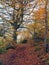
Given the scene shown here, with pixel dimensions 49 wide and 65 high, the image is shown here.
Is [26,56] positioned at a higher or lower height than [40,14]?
lower

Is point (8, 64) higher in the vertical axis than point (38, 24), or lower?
lower

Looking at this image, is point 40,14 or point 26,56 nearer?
point 40,14

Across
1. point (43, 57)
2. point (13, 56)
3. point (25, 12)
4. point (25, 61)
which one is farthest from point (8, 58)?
point (25, 12)

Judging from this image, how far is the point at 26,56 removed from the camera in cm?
1684

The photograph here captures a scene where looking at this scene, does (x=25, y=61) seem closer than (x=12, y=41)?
Yes

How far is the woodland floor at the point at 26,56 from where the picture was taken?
15289 millimetres

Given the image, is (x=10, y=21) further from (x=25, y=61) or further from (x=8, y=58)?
(x=25, y=61)

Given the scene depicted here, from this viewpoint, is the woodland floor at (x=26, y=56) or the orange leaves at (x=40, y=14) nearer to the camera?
the woodland floor at (x=26, y=56)

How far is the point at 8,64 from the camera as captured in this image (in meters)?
16.3

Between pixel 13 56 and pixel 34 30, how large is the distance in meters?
2.35

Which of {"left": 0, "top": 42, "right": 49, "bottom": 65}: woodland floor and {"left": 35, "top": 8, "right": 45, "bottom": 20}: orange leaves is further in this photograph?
{"left": 35, "top": 8, "right": 45, "bottom": 20}: orange leaves

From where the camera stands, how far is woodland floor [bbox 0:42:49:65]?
50.2 feet

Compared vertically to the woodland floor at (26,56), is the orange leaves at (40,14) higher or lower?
higher

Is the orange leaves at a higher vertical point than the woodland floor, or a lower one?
higher
